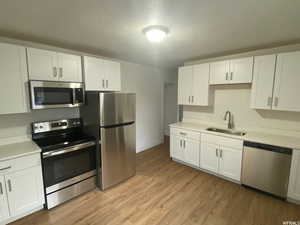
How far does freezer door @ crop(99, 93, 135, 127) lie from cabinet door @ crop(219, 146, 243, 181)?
1850 mm

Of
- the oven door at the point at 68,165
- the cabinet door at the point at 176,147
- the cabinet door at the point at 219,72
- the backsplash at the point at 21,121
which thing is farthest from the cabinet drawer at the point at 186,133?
the backsplash at the point at 21,121

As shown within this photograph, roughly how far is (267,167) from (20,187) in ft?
11.7

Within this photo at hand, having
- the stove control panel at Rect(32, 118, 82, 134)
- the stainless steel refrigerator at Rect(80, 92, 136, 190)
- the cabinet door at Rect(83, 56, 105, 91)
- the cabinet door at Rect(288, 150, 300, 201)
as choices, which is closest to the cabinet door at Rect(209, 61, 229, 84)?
the cabinet door at Rect(288, 150, 300, 201)

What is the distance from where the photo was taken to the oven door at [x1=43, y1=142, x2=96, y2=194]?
2.13m

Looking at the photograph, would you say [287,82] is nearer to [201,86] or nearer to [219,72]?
[219,72]

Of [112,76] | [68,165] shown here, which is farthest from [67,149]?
[112,76]

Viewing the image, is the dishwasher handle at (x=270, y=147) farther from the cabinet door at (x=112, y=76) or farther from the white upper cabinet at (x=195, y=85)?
the cabinet door at (x=112, y=76)

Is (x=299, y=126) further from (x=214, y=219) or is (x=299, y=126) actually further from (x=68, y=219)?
(x=68, y=219)

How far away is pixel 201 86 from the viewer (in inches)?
133

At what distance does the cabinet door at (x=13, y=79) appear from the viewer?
194cm

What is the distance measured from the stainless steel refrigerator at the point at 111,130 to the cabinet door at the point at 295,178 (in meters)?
2.55

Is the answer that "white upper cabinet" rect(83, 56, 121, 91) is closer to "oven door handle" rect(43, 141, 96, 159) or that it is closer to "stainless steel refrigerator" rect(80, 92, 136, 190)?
"stainless steel refrigerator" rect(80, 92, 136, 190)

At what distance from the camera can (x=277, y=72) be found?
8.13ft

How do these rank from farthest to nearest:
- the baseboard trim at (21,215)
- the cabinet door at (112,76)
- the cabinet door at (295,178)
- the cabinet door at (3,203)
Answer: the cabinet door at (112,76)
the cabinet door at (295,178)
the baseboard trim at (21,215)
the cabinet door at (3,203)
